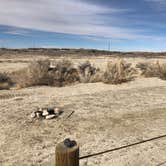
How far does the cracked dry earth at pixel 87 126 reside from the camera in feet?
19.9

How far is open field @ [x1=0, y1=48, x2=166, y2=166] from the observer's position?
19.9 feet

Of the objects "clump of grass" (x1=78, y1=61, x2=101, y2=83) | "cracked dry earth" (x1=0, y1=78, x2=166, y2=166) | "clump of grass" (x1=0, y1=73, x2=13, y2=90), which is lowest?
"cracked dry earth" (x1=0, y1=78, x2=166, y2=166)

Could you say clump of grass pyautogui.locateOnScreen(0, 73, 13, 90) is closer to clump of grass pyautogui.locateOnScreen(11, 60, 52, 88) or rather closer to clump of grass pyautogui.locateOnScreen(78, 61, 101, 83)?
clump of grass pyautogui.locateOnScreen(11, 60, 52, 88)

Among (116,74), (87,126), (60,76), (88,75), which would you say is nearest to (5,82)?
(60,76)

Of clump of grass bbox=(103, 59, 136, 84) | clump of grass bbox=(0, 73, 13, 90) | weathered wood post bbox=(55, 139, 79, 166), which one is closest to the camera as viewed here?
weathered wood post bbox=(55, 139, 79, 166)

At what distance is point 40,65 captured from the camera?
55.6 ft

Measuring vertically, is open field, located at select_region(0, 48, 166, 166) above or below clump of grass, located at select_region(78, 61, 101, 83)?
below

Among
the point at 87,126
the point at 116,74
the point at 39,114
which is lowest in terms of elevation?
the point at 87,126

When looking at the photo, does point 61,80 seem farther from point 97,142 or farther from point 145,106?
point 97,142

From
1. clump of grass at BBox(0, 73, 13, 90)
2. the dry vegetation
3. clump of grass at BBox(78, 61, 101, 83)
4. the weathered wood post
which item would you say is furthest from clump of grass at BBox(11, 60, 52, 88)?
the weathered wood post

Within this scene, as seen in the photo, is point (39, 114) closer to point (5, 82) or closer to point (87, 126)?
point (87, 126)

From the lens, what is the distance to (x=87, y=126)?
795 centimetres

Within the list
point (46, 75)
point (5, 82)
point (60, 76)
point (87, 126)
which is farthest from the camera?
point (60, 76)

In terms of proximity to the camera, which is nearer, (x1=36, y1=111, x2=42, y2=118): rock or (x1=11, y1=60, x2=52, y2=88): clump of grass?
(x1=36, y1=111, x2=42, y2=118): rock
